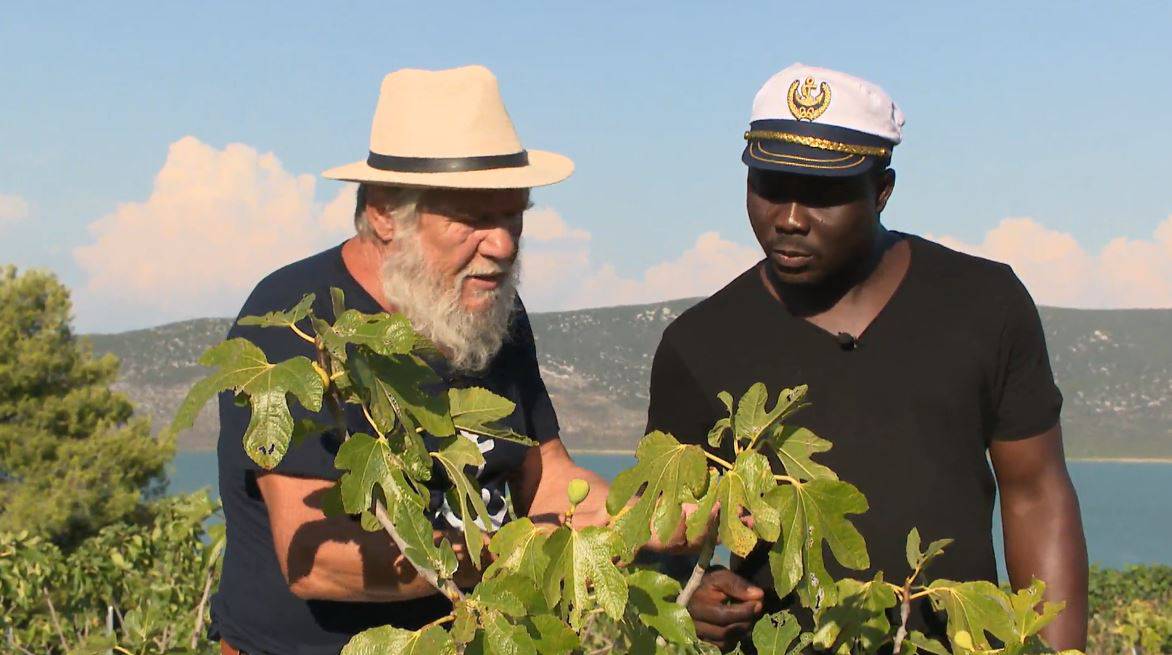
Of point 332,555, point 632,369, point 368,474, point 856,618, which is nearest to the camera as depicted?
point 368,474

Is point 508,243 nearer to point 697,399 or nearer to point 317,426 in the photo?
point 697,399

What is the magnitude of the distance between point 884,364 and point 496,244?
0.92 metres

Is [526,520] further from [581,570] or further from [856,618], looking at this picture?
[856,618]

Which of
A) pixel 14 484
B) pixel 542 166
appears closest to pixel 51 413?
pixel 14 484

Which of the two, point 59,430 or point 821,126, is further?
point 59,430

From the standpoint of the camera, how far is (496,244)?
9.89 ft

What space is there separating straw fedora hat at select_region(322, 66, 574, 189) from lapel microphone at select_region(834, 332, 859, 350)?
0.73m

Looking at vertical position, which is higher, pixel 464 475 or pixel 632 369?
pixel 464 475

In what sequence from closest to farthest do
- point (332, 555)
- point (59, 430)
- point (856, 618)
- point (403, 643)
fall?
point (403, 643) < point (856, 618) < point (332, 555) < point (59, 430)

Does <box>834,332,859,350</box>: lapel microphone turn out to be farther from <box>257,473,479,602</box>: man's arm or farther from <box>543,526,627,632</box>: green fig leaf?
<box>543,526,627,632</box>: green fig leaf

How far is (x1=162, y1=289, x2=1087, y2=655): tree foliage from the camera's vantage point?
1810mm

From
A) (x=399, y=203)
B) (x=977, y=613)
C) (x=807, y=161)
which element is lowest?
(x=977, y=613)

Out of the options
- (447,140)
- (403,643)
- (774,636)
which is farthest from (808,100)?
(403,643)

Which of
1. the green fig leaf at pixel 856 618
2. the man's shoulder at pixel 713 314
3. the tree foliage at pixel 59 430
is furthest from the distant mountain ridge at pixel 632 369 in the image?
the green fig leaf at pixel 856 618
